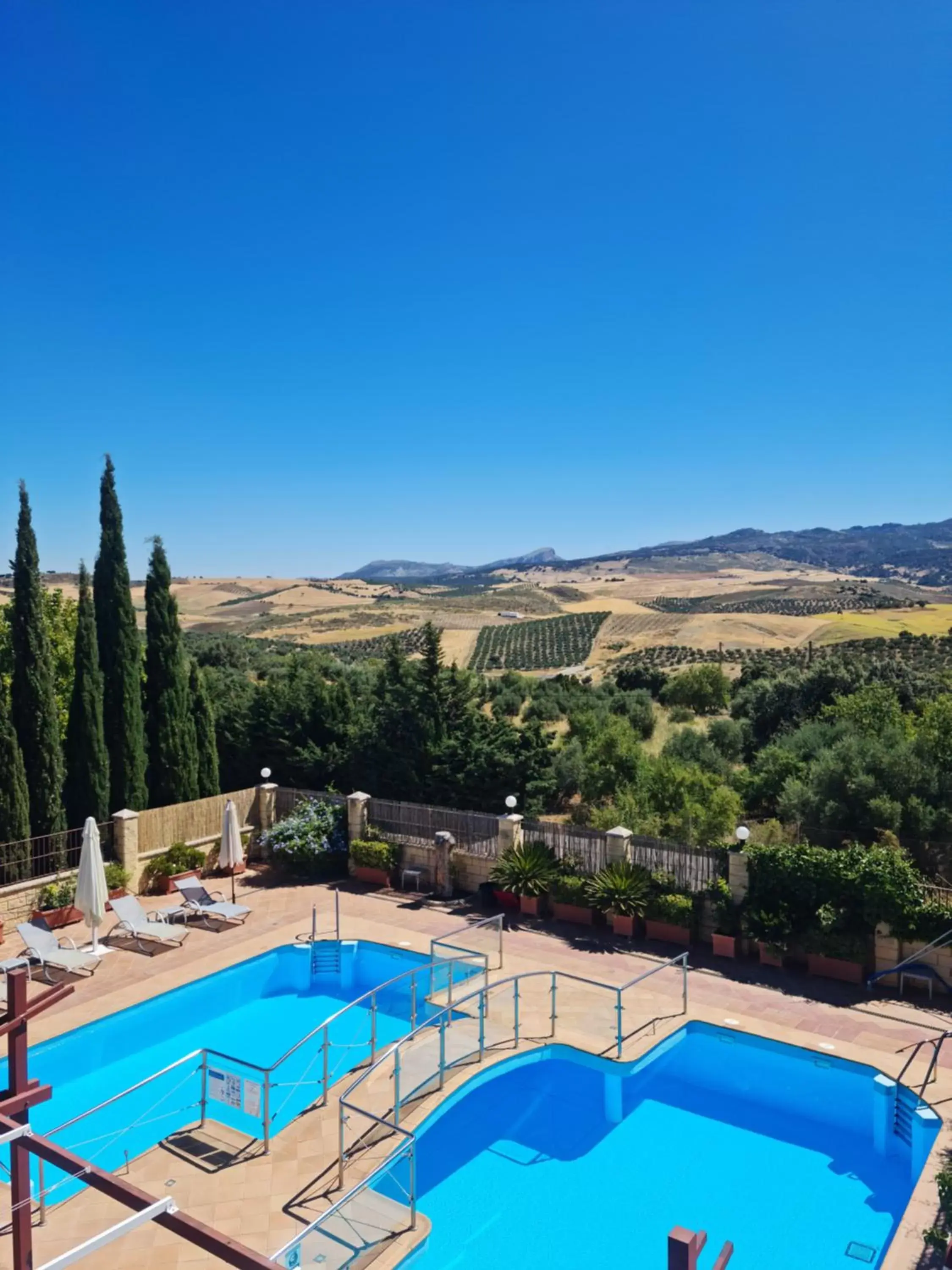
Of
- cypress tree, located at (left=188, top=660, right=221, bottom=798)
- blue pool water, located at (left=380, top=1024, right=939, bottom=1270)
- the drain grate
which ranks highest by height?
cypress tree, located at (left=188, top=660, right=221, bottom=798)

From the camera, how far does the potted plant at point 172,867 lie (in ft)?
59.2

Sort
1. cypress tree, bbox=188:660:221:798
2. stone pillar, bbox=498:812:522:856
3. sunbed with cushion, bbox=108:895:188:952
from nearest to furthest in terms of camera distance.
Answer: sunbed with cushion, bbox=108:895:188:952 < stone pillar, bbox=498:812:522:856 < cypress tree, bbox=188:660:221:798

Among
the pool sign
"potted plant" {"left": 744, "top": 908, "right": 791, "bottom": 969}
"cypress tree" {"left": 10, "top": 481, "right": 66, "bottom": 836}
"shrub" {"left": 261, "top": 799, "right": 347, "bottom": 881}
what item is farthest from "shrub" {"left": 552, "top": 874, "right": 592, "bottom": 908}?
"cypress tree" {"left": 10, "top": 481, "right": 66, "bottom": 836}

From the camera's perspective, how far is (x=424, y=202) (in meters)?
21.3

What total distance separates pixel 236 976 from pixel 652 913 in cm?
730

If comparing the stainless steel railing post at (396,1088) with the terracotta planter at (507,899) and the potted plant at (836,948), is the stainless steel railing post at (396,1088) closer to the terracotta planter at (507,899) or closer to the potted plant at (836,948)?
the terracotta planter at (507,899)

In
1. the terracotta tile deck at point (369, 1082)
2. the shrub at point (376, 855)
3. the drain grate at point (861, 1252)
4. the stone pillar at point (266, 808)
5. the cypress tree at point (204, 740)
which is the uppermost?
the cypress tree at point (204, 740)

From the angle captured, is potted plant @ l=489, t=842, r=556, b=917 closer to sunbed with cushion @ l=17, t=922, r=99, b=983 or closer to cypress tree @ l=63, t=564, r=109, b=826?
sunbed with cushion @ l=17, t=922, r=99, b=983

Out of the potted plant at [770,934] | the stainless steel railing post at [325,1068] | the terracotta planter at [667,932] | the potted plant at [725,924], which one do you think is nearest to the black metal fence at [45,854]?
the stainless steel railing post at [325,1068]

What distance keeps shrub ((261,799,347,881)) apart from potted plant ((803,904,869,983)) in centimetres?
1018

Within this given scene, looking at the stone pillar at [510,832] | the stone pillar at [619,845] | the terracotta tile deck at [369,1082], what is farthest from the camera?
the stone pillar at [510,832]

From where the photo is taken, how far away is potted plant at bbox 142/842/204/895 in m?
18.0

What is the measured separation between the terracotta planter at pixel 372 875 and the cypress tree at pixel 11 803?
21.8ft

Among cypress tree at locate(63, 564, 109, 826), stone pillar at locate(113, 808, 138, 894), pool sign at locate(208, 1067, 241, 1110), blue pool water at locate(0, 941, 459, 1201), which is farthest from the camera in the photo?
cypress tree at locate(63, 564, 109, 826)
